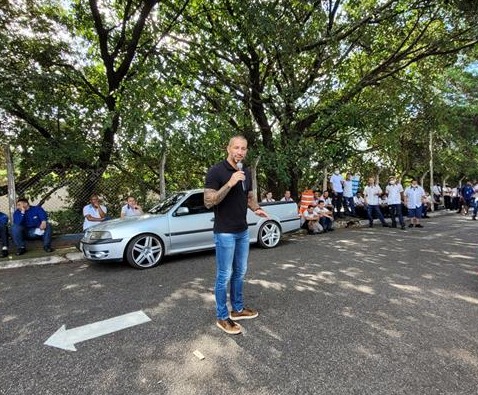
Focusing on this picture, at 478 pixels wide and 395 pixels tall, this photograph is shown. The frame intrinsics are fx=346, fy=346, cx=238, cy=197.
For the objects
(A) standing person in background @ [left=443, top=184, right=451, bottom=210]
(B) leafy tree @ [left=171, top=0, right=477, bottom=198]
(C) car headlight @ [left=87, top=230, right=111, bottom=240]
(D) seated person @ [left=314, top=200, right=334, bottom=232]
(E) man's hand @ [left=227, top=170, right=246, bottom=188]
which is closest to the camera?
(E) man's hand @ [left=227, top=170, right=246, bottom=188]

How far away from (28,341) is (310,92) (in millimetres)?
11009

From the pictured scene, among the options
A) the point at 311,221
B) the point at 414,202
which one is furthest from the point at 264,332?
the point at 414,202

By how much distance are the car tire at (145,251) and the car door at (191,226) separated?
0.32m

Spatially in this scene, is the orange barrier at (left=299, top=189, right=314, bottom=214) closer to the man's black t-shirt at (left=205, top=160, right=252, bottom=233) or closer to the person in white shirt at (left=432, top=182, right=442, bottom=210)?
the man's black t-shirt at (left=205, top=160, right=252, bottom=233)

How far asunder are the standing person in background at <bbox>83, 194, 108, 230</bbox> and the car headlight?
2.06 m

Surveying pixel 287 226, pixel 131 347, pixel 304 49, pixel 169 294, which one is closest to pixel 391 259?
pixel 287 226

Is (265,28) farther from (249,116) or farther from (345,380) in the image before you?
(345,380)

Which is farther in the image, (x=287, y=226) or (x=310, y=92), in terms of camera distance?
(x=310, y=92)

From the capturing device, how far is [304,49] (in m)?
10.7

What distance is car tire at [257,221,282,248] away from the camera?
812cm

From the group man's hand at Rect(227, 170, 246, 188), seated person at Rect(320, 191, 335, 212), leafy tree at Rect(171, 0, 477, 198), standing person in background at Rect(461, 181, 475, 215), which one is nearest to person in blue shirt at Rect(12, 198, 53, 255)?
leafy tree at Rect(171, 0, 477, 198)

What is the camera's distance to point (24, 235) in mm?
7953

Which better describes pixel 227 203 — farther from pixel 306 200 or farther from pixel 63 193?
pixel 306 200

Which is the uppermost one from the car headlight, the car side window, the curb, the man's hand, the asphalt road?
the man's hand
